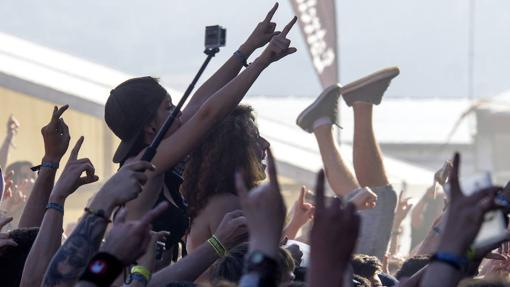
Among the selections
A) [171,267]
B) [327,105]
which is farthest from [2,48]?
[171,267]

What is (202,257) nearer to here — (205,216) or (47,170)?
(205,216)

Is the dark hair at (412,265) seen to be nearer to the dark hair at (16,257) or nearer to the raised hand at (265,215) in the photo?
the dark hair at (16,257)

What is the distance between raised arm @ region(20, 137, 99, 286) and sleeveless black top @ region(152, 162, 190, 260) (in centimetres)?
36

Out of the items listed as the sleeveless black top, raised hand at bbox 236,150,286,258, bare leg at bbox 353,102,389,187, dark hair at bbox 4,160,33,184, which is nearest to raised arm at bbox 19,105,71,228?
the sleeveless black top

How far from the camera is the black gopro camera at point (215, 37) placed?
3518 mm

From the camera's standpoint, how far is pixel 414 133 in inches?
1099

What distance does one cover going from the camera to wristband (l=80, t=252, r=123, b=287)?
92.3 inches

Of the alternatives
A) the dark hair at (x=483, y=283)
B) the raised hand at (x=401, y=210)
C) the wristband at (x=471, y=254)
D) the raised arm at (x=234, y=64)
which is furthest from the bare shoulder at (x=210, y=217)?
the raised hand at (x=401, y=210)

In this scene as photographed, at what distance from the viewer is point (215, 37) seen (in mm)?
3521

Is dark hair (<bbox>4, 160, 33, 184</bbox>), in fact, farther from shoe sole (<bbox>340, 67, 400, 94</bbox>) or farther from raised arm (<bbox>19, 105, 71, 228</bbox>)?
raised arm (<bbox>19, 105, 71, 228</bbox>)

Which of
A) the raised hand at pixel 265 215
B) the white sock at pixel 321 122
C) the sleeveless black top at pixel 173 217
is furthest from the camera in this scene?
the white sock at pixel 321 122

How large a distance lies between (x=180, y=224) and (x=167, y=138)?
30 centimetres

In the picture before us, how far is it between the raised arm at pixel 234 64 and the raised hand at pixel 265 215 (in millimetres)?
1490

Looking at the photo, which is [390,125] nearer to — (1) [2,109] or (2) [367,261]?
(1) [2,109]
